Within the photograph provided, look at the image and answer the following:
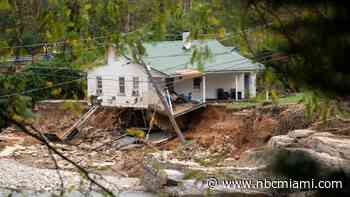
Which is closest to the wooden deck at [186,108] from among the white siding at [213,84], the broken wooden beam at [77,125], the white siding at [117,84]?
the white siding at [213,84]

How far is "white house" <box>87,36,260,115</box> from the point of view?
20.0 meters

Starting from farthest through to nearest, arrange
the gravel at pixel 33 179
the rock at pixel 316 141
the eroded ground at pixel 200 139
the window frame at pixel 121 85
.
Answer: the window frame at pixel 121 85, the eroded ground at pixel 200 139, the gravel at pixel 33 179, the rock at pixel 316 141

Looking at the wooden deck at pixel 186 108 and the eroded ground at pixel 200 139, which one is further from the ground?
the wooden deck at pixel 186 108

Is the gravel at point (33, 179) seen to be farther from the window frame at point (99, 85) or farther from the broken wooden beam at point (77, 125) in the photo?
the window frame at point (99, 85)

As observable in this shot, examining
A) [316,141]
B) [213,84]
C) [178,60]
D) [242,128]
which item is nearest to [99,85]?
[178,60]

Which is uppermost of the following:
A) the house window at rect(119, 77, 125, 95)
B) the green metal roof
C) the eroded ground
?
the green metal roof

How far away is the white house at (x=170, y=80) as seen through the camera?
2005 centimetres

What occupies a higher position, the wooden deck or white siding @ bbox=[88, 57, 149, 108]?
white siding @ bbox=[88, 57, 149, 108]

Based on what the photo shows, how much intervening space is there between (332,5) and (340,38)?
104 mm

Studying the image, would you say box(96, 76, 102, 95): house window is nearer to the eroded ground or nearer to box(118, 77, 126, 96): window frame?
box(118, 77, 126, 96): window frame

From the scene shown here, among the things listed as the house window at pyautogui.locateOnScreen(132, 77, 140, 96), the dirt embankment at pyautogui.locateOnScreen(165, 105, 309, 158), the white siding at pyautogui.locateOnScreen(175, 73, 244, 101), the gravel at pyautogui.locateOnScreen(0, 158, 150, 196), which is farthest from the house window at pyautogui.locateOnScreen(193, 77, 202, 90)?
the gravel at pyautogui.locateOnScreen(0, 158, 150, 196)

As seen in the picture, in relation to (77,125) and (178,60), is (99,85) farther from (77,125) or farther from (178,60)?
(178,60)

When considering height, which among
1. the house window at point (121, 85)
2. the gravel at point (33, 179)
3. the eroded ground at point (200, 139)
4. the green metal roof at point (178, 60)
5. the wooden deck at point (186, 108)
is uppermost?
the green metal roof at point (178, 60)

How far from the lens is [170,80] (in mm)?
20312
